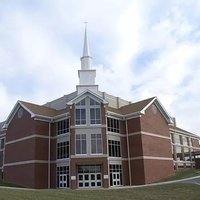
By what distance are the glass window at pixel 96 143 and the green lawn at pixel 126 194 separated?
10.4 meters

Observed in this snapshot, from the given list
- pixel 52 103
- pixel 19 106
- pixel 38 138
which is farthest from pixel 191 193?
pixel 52 103

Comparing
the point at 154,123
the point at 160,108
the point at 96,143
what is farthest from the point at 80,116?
the point at 160,108

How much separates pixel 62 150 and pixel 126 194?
16.4 meters

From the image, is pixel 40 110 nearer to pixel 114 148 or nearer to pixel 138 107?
pixel 114 148

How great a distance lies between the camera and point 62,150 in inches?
1702

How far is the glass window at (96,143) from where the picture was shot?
40.6 m

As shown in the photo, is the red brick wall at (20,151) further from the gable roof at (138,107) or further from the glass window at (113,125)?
the gable roof at (138,107)

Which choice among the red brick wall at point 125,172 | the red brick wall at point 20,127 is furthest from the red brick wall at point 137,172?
the red brick wall at point 20,127

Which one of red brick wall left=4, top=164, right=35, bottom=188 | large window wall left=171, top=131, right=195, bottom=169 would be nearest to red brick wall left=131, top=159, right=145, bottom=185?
large window wall left=171, top=131, right=195, bottom=169

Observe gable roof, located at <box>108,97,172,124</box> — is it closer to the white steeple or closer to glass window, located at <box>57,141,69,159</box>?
the white steeple

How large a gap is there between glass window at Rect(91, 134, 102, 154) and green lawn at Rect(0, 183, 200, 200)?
34.0 feet

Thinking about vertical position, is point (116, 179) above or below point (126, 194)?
above

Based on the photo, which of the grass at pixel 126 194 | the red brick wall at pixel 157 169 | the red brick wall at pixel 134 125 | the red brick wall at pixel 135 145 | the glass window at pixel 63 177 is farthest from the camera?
the red brick wall at pixel 134 125

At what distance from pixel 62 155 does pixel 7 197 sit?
70.0ft
